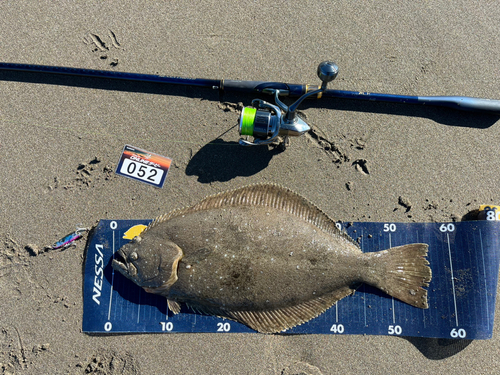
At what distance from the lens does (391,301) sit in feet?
7.13

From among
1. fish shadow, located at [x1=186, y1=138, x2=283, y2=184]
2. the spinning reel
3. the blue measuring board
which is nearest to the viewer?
the spinning reel

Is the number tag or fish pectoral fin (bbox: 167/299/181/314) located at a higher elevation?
the number tag

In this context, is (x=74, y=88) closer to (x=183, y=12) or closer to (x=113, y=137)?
(x=113, y=137)

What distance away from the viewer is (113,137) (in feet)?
7.69

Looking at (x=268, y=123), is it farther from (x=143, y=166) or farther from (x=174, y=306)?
(x=174, y=306)

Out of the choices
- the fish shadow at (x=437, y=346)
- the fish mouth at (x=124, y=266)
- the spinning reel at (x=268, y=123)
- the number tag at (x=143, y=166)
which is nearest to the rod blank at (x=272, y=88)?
the spinning reel at (x=268, y=123)

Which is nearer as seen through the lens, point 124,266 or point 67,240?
point 124,266

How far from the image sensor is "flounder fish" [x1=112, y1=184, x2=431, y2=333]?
1.92 metres

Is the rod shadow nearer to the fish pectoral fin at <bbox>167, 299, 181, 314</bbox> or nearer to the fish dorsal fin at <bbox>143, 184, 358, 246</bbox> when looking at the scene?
the fish dorsal fin at <bbox>143, 184, 358, 246</bbox>

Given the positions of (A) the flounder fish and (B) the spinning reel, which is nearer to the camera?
(A) the flounder fish

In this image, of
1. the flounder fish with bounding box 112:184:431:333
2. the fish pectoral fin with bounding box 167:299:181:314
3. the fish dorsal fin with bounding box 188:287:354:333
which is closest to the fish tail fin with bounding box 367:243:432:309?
the flounder fish with bounding box 112:184:431:333

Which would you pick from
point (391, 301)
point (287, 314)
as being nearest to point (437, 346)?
point (391, 301)

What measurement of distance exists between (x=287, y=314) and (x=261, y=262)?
469mm

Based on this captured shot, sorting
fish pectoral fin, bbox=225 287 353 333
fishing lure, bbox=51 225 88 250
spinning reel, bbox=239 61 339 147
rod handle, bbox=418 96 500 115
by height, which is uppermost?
rod handle, bbox=418 96 500 115
